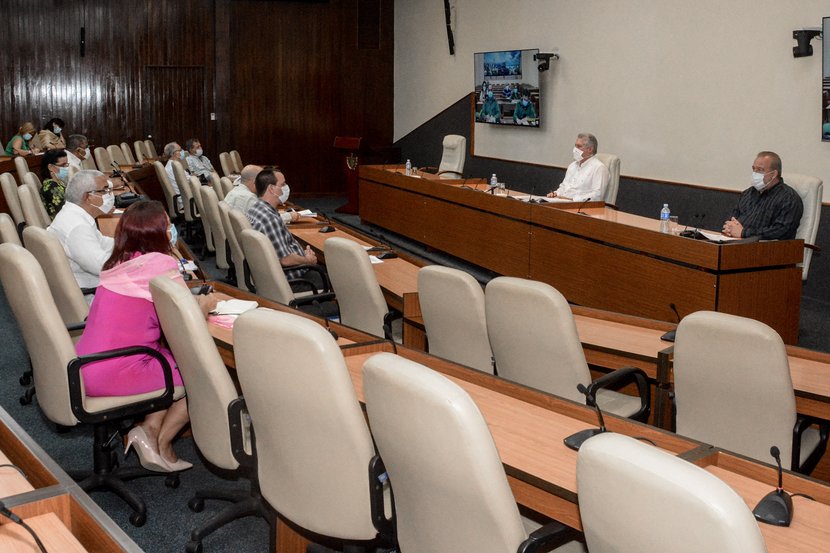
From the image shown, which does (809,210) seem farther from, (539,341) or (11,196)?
(11,196)

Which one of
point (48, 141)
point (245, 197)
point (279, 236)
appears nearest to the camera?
point (279, 236)

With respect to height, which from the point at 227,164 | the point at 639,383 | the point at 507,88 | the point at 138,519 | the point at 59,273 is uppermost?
the point at 507,88

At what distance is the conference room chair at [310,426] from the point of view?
7.35 ft

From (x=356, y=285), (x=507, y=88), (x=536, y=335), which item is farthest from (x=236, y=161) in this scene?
(x=536, y=335)

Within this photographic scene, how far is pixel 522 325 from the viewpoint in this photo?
3.26 m

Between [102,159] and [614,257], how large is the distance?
27.5 ft

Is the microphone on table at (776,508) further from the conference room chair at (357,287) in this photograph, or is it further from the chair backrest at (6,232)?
the chair backrest at (6,232)

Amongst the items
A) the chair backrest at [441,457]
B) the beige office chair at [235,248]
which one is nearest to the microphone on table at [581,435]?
the chair backrest at [441,457]

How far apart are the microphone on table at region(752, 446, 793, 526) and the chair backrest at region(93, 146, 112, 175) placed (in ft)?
36.3

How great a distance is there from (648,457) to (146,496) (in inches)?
111

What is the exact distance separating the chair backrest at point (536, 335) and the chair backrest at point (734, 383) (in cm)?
38

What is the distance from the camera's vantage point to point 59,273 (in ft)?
13.1

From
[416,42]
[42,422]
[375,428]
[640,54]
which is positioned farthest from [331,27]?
[375,428]

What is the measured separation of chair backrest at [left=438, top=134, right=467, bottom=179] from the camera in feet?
35.8
